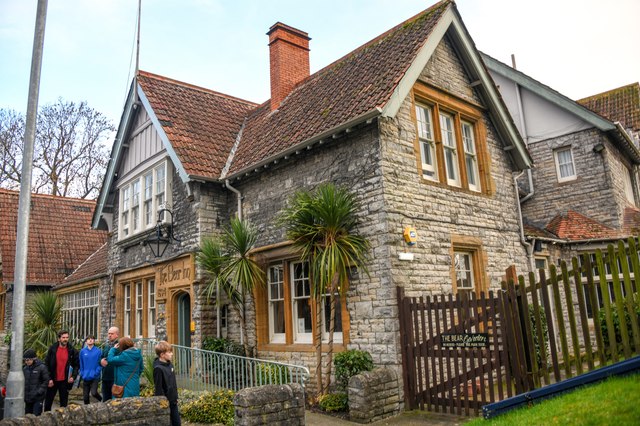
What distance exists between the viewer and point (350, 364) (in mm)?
9688

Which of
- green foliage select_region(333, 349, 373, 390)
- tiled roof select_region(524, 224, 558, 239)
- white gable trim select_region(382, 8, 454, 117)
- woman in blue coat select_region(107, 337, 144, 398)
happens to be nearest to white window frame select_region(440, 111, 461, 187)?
white gable trim select_region(382, 8, 454, 117)

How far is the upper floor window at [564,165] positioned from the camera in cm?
1714

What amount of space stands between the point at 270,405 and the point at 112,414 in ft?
7.45

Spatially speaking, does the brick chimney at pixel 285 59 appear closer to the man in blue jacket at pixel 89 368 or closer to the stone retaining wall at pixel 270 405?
the man in blue jacket at pixel 89 368

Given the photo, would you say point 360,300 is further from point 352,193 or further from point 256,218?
point 256,218

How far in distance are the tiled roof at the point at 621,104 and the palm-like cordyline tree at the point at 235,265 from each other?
13628 mm

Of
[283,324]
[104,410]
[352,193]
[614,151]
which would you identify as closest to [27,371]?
[104,410]

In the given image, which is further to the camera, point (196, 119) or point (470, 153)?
point (196, 119)

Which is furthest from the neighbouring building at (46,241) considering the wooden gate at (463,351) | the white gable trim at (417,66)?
the white gable trim at (417,66)

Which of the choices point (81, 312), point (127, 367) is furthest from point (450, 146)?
point (81, 312)

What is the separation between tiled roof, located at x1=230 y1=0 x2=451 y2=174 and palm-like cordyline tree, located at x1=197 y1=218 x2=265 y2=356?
6.45 ft

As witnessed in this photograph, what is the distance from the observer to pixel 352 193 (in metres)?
10.6

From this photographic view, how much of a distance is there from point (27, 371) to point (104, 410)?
360 centimetres

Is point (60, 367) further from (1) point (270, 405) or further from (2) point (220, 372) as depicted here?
(1) point (270, 405)
